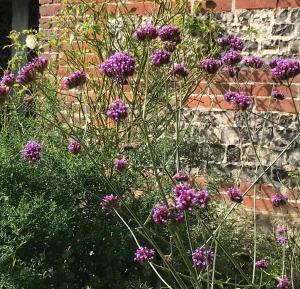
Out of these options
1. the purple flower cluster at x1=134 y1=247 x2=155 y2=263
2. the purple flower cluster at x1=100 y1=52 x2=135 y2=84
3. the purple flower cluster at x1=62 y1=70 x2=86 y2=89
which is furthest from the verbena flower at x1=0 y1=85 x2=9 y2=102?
the purple flower cluster at x1=134 y1=247 x2=155 y2=263

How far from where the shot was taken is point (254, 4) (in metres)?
4.23

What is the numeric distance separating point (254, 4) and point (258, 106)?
679 mm

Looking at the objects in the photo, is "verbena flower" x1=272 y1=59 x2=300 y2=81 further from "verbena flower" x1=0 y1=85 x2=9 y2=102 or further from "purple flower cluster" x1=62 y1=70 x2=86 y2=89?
"verbena flower" x1=0 y1=85 x2=9 y2=102

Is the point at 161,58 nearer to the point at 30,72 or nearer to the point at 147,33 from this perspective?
the point at 147,33

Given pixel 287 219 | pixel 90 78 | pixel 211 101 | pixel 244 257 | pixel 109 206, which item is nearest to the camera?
pixel 109 206

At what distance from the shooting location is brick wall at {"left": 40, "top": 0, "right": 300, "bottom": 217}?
13.5 feet

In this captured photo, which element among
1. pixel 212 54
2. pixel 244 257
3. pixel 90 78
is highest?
pixel 212 54

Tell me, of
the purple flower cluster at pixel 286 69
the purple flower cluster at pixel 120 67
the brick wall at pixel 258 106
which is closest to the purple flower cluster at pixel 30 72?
the purple flower cluster at pixel 120 67

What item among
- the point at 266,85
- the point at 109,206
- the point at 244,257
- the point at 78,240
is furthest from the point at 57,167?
the point at 266,85

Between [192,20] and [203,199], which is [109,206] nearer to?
[203,199]

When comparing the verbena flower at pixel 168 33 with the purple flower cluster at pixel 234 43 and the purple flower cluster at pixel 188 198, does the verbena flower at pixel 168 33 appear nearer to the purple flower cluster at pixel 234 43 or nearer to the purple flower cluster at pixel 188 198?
the purple flower cluster at pixel 234 43

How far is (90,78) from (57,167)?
1310 mm

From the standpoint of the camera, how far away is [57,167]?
3.63 metres

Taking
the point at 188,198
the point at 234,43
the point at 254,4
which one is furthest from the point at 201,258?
the point at 254,4
